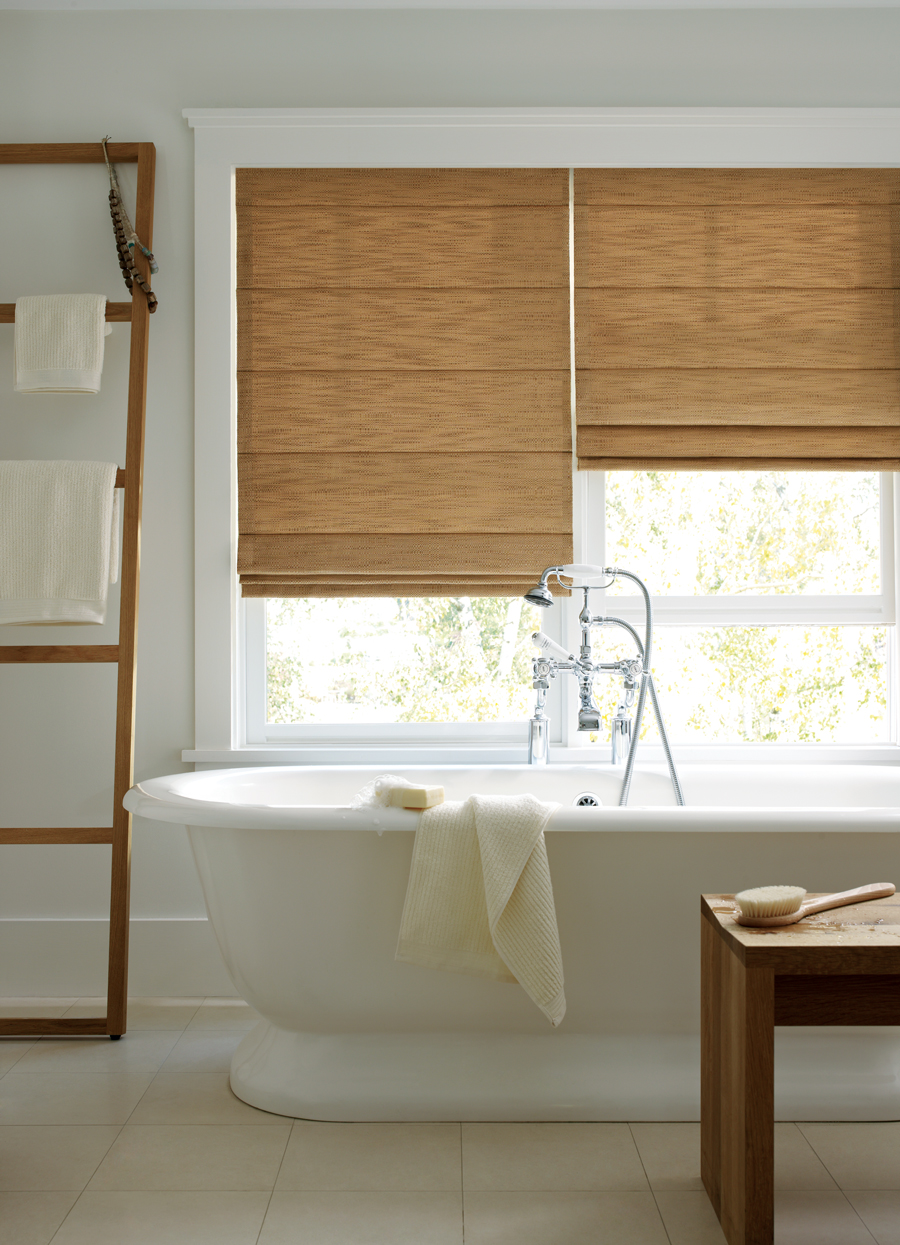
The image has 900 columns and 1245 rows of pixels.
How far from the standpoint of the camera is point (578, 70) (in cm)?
263

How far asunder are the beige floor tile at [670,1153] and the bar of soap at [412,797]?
741 mm

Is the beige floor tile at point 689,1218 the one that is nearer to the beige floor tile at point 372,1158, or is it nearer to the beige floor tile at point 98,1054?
the beige floor tile at point 372,1158

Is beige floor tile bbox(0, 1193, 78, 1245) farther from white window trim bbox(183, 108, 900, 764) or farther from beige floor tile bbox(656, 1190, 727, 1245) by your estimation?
white window trim bbox(183, 108, 900, 764)

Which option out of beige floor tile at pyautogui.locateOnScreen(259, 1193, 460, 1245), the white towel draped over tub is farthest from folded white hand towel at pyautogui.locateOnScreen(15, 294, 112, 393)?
beige floor tile at pyautogui.locateOnScreen(259, 1193, 460, 1245)

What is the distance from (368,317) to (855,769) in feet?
5.77

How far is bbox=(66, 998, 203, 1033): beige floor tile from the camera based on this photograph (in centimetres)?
239

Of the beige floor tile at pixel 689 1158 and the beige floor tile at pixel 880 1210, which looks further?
the beige floor tile at pixel 689 1158

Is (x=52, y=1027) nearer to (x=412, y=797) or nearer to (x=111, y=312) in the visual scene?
(x=412, y=797)

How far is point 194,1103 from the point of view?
6.40 feet

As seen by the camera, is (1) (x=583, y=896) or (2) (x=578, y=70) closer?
(1) (x=583, y=896)

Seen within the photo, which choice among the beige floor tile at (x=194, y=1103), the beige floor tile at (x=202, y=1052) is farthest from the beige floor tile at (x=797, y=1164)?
the beige floor tile at (x=202, y=1052)

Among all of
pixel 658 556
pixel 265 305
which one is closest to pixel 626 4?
pixel 265 305

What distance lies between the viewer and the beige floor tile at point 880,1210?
1.48m

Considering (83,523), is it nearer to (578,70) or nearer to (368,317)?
(368,317)
